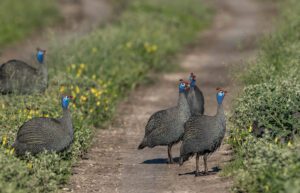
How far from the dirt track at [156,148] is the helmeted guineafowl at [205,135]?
0.35m

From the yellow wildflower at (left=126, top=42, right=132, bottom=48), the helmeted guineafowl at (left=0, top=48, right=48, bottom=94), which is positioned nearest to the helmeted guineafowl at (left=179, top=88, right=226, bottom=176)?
the helmeted guineafowl at (left=0, top=48, right=48, bottom=94)

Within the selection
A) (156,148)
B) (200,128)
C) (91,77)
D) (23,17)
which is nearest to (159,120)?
(200,128)

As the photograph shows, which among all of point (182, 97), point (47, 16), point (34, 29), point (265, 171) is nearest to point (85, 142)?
point (182, 97)

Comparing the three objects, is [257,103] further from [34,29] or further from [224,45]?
[34,29]

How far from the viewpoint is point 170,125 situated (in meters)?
11.7

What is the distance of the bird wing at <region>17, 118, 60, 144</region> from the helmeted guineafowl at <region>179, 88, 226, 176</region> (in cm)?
174

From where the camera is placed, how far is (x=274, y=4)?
3409 centimetres

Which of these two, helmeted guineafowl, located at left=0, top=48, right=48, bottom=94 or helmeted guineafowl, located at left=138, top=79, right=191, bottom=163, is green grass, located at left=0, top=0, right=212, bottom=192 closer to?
helmeted guineafowl, located at left=0, top=48, right=48, bottom=94

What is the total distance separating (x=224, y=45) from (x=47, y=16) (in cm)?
783

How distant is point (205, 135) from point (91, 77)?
6.23m

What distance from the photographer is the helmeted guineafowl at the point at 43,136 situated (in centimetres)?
1066

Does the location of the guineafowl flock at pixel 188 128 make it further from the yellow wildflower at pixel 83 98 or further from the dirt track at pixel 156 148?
the yellow wildflower at pixel 83 98

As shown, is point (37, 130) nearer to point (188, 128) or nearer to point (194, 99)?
point (188, 128)

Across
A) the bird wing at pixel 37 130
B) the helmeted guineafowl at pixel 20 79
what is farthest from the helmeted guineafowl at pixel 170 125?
the helmeted guineafowl at pixel 20 79
